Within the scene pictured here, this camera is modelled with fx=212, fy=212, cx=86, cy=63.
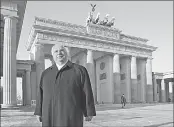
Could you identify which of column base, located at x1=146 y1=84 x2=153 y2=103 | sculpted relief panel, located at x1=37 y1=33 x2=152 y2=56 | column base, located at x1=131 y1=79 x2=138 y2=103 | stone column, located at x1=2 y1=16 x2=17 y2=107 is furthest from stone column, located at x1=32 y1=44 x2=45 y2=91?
column base, located at x1=146 y1=84 x2=153 y2=103

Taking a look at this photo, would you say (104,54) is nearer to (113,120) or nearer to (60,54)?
(113,120)

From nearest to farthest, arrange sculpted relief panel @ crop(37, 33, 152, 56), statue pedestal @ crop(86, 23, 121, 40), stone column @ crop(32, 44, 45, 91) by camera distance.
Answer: stone column @ crop(32, 44, 45, 91) < sculpted relief panel @ crop(37, 33, 152, 56) < statue pedestal @ crop(86, 23, 121, 40)

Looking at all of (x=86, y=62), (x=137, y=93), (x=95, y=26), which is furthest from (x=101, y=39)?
(x=137, y=93)

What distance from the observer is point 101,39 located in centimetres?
4778

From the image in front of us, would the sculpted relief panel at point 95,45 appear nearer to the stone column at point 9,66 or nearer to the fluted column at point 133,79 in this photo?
the fluted column at point 133,79

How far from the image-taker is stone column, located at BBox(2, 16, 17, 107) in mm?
21203

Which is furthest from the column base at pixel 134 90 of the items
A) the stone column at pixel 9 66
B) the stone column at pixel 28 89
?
the stone column at pixel 9 66

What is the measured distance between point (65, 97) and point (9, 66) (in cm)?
1953

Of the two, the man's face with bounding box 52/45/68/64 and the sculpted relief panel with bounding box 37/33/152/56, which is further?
the sculpted relief panel with bounding box 37/33/152/56

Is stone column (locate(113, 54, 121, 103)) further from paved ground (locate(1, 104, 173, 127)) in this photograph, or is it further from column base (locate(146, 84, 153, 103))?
paved ground (locate(1, 104, 173, 127))

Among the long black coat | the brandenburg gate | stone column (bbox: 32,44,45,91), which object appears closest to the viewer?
the long black coat

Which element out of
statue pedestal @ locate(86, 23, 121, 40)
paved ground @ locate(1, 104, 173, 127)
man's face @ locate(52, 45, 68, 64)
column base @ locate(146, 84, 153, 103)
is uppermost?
statue pedestal @ locate(86, 23, 121, 40)

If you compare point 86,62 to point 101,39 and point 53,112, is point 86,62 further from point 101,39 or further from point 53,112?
point 53,112

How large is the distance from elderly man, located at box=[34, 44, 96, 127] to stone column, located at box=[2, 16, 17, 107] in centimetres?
1873
